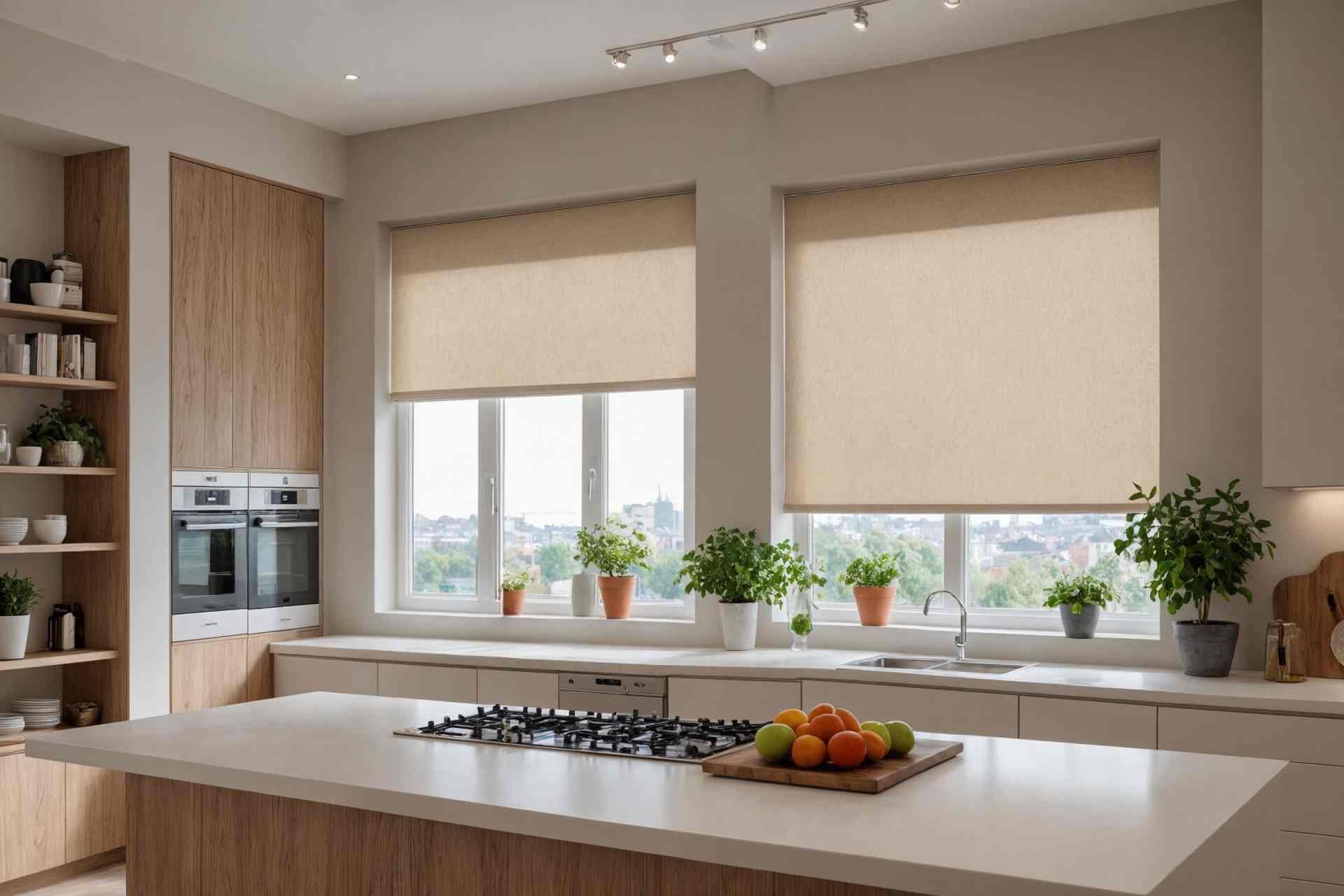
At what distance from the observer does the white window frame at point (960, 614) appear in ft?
15.0

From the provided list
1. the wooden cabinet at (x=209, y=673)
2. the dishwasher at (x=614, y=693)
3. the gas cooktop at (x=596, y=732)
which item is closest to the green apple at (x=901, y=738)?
the gas cooktop at (x=596, y=732)

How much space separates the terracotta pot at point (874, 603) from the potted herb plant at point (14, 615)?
127 inches

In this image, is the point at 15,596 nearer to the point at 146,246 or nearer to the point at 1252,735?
the point at 146,246

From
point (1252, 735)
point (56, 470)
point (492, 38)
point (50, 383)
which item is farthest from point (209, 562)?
point (1252, 735)

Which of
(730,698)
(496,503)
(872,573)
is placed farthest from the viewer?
(496,503)

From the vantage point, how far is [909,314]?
484 centimetres

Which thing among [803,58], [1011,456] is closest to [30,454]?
[803,58]

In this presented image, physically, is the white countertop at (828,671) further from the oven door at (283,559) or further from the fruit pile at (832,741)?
the fruit pile at (832,741)

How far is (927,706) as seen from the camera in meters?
4.06

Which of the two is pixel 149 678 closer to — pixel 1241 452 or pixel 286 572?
pixel 286 572

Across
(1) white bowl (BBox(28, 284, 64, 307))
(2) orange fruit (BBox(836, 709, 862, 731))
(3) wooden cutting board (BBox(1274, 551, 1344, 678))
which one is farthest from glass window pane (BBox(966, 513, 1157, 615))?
(1) white bowl (BBox(28, 284, 64, 307))

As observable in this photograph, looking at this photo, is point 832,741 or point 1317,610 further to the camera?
point 1317,610

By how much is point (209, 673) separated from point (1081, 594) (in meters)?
3.61

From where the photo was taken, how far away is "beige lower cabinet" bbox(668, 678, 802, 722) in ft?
14.1
